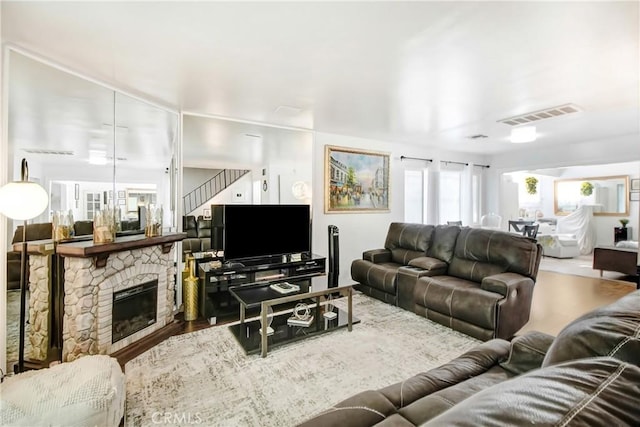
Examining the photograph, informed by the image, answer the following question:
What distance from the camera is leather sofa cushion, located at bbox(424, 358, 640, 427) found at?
1.78 feet

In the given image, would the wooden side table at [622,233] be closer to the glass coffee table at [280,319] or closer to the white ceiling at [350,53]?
the white ceiling at [350,53]

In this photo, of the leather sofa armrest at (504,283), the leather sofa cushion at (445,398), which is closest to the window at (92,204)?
the leather sofa cushion at (445,398)

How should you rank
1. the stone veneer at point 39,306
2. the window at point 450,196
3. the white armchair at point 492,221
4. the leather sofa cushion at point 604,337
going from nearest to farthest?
the leather sofa cushion at point 604,337 < the stone veneer at point 39,306 < the window at point 450,196 < the white armchair at point 492,221

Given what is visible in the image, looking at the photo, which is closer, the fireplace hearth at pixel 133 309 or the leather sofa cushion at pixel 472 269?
the fireplace hearth at pixel 133 309

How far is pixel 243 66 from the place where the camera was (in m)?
2.44

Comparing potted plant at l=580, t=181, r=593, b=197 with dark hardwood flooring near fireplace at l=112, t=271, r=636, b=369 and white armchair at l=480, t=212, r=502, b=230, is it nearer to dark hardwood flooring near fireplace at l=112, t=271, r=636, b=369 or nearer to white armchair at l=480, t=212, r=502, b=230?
white armchair at l=480, t=212, r=502, b=230

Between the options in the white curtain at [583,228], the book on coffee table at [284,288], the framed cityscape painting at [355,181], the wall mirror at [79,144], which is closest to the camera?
the wall mirror at [79,144]

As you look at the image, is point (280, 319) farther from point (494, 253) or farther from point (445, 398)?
point (494, 253)

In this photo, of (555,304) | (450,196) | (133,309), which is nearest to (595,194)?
(450,196)

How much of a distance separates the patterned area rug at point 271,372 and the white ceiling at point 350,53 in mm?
2306

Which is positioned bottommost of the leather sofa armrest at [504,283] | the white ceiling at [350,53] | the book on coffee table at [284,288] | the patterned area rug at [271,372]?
the patterned area rug at [271,372]

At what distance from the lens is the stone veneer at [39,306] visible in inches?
90.7

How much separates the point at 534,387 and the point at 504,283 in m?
2.56

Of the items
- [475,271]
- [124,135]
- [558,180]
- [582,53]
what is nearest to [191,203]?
[124,135]
